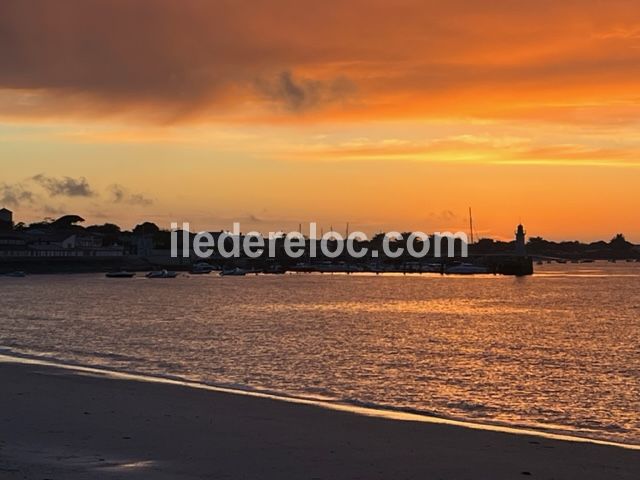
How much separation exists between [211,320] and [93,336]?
16317 millimetres

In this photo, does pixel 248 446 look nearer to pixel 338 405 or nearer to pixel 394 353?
pixel 338 405

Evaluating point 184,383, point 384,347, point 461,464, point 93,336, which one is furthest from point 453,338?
point 461,464

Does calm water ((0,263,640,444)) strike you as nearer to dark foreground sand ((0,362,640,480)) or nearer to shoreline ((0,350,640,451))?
shoreline ((0,350,640,451))

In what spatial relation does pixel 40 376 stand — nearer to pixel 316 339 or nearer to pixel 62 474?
pixel 62 474

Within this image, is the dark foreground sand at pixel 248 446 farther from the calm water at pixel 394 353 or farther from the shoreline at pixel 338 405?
the calm water at pixel 394 353

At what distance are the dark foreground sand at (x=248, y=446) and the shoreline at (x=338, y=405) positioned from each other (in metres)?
0.65

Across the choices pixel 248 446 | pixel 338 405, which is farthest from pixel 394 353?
pixel 248 446

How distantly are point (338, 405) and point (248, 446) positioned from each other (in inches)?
288

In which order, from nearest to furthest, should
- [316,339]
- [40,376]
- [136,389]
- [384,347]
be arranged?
1. [136,389]
2. [40,376]
3. [384,347]
4. [316,339]

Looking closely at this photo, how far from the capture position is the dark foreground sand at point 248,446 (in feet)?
46.1

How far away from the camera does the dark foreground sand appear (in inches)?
553

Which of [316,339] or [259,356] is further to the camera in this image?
[316,339]

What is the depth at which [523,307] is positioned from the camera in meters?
91.1

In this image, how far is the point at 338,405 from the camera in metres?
23.4
